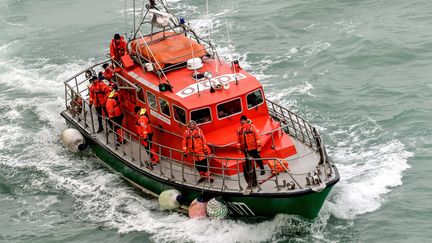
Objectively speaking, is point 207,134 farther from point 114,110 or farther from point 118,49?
point 118,49

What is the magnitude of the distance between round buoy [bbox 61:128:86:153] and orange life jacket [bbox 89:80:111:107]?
111cm

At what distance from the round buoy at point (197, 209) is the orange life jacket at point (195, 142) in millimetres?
1000

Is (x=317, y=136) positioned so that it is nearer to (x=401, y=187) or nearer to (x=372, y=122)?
(x=401, y=187)

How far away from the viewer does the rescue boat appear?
40.9ft

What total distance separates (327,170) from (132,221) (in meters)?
4.25

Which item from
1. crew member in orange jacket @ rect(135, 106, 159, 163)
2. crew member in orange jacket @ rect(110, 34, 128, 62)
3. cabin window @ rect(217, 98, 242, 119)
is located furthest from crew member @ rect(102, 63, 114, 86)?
cabin window @ rect(217, 98, 242, 119)

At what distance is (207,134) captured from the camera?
13336 mm

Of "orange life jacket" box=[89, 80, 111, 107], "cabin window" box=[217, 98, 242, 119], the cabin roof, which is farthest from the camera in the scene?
"orange life jacket" box=[89, 80, 111, 107]

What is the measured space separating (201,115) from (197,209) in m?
1.91

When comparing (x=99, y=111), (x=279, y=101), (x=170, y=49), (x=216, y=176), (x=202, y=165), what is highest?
(x=170, y=49)

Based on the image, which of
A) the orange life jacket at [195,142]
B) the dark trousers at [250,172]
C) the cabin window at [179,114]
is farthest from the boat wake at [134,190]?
the cabin window at [179,114]

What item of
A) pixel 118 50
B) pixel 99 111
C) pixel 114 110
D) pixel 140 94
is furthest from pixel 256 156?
pixel 118 50

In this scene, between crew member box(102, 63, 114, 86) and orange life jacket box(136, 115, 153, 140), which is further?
crew member box(102, 63, 114, 86)

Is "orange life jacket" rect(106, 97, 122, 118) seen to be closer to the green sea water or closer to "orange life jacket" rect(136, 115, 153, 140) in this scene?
"orange life jacket" rect(136, 115, 153, 140)
